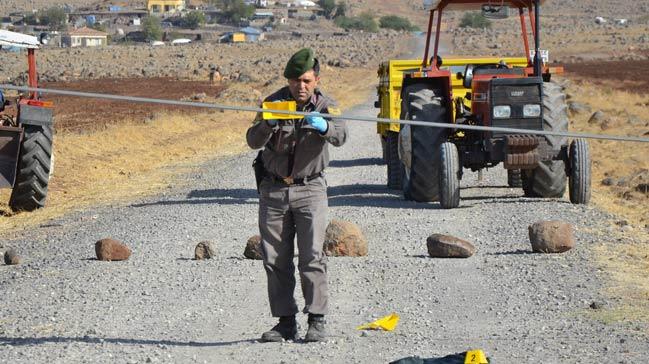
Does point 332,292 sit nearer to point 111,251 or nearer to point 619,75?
point 111,251

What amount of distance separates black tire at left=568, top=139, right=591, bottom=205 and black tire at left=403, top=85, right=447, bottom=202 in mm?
1516

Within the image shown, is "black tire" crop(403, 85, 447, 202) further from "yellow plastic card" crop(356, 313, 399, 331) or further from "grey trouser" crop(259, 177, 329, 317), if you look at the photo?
"grey trouser" crop(259, 177, 329, 317)

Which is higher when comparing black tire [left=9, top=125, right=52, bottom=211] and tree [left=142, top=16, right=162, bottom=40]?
black tire [left=9, top=125, right=52, bottom=211]

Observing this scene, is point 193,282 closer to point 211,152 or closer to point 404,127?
point 404,127

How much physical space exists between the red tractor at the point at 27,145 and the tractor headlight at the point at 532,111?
18.3ft

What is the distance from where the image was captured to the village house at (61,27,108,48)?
10625 cm

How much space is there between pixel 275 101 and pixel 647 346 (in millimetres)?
2769

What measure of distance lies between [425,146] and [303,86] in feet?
24.7

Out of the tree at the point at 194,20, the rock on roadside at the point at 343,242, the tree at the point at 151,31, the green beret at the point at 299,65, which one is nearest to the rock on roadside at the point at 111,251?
the rock on roadside at the point at 343,242

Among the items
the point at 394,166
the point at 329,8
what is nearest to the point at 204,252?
the point at 394,166

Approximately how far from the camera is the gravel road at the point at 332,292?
8.27 m

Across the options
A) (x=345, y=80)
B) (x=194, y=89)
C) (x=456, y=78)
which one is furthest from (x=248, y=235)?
(x=345, y=80)

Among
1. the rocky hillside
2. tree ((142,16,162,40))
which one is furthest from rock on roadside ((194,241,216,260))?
tree ((142,16,162,40))

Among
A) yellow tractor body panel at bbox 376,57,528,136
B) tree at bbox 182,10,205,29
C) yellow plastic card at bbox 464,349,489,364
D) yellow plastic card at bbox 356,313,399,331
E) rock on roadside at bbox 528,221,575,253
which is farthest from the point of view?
tree at bbox 182,10,205,29
